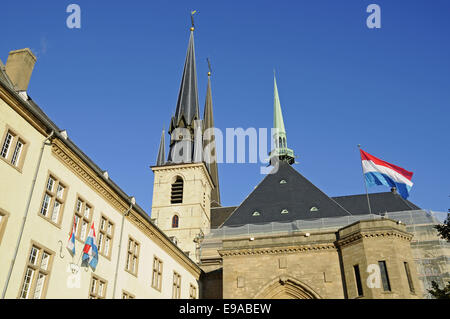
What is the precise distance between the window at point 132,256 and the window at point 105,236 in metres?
1.85

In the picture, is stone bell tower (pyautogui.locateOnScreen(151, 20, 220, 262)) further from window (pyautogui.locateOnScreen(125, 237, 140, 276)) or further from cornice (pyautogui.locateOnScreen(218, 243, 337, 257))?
window (pyautogui.locateOnScreen(125, 237, 140, 276))

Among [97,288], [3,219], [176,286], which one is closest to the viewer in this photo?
[3,219]

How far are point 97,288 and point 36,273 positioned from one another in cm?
415

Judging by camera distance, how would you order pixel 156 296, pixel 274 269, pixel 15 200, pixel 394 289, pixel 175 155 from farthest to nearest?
pixel 175 155 → pixel 274 269 → pixel 156 296 → pixel 394 289 → pixel 15 200

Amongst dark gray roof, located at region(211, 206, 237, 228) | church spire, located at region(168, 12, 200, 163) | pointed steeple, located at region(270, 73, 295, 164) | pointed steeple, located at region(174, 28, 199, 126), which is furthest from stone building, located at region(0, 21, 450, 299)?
pointed steeple, located at region(270, 73, 295, 164)

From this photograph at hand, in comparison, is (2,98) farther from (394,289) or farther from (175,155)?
(175,155)

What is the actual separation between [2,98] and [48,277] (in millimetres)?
6663

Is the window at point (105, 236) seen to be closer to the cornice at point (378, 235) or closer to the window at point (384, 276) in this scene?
the cornice at point (378, 235)

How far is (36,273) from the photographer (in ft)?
48.0

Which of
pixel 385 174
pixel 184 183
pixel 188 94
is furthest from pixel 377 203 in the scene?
pixel 188 94

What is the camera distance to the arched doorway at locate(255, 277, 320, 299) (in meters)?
26.2

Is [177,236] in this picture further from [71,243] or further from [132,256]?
[71,243]

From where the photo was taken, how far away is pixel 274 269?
27.0 m
